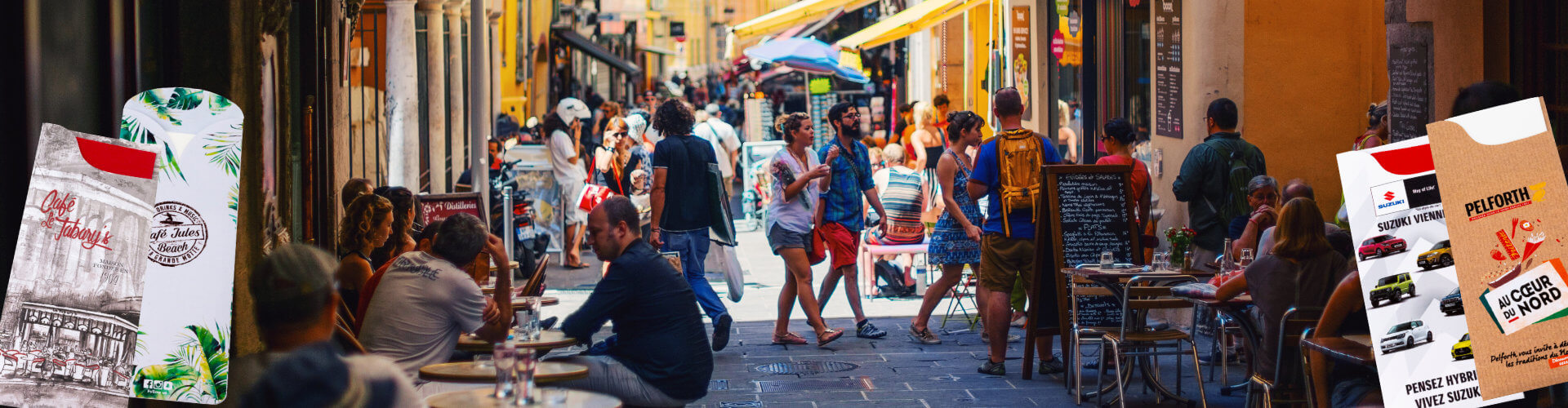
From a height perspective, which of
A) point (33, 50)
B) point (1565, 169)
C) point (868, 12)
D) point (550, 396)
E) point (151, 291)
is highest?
point (868, 12)

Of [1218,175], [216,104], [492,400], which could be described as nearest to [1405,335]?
[492,400]

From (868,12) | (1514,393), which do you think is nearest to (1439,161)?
(1514,393)

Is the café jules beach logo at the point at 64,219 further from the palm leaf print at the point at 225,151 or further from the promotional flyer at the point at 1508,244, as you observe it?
the promotional flyer at the point at 1508,244

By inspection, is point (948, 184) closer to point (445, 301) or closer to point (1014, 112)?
point (1014, 112)

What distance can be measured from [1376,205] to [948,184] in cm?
448

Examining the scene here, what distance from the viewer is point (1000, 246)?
795 centimetres

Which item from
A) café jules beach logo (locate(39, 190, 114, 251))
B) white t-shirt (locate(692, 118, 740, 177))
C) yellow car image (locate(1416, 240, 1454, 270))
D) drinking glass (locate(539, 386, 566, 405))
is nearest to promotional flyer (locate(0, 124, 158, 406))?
café jules beach logo (locate(39, 190, 114, 251))

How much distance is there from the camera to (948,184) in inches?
333

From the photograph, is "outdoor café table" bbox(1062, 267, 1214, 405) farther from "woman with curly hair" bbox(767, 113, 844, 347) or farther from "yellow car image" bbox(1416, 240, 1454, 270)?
"yellow car image" bbox(1416, 240, 1454, 270)

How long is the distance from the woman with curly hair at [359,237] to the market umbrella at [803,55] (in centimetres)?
1467

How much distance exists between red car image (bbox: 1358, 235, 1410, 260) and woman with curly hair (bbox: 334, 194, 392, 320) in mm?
3761

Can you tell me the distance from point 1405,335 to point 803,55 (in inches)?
702

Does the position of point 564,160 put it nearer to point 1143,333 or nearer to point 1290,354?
point 1143,333

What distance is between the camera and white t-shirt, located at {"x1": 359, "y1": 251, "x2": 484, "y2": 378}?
501cm
